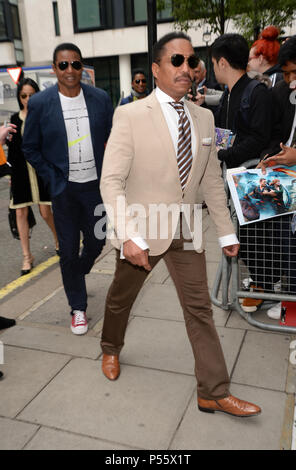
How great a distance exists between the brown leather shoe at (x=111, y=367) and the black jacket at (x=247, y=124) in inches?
72.0

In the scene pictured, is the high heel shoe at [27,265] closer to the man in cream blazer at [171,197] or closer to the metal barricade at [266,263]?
the metal barricade at [266,263]

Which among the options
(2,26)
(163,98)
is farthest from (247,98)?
(2,26)

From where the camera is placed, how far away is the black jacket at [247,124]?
3.46 m

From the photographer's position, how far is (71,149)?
3.58 m

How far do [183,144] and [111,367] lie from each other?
1617 millimetres

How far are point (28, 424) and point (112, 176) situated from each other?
158 centimetres

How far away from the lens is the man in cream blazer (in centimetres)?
247

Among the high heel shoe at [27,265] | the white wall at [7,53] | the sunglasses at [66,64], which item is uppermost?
the white wall at [7,53]

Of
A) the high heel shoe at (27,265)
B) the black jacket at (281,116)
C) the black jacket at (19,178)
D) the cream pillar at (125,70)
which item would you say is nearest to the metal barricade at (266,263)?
the black jacket at (281,116)

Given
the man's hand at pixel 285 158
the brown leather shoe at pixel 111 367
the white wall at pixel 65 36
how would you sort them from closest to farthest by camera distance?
the brown leather shoe at pixel 111 367 → the man's hand at pixel 285 158 → the white wall at pixel 65 36

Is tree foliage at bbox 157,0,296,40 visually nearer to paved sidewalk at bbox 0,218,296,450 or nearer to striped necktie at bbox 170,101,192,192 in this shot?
paved sidewalk at bbox 0,218,296,450

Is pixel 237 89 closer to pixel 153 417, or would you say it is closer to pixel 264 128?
pixel 264 128

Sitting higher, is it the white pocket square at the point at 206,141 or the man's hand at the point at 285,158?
the white pocket square at the point at 206,141

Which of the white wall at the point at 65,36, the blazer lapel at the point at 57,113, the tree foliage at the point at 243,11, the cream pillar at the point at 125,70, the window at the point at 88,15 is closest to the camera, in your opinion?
the blazer lapel at the point at 57,113
